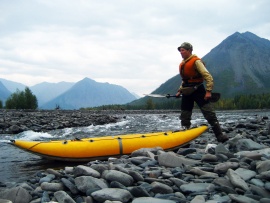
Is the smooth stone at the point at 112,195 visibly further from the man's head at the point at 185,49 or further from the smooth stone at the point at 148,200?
the man's head at the point at 185,49

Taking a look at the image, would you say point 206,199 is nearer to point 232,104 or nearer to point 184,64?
point 184,64

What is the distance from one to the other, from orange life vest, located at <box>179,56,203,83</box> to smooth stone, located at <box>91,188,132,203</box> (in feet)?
16.4

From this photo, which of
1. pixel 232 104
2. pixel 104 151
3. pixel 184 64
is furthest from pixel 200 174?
pixel 232 104

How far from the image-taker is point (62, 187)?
4184mm

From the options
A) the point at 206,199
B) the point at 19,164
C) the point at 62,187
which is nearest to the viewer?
the point at 206,199

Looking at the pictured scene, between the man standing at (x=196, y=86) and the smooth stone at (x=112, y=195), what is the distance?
15.1 feet

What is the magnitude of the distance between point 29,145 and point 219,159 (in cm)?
480

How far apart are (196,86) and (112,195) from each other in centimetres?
501

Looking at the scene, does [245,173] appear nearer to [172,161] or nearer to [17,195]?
[172,161]

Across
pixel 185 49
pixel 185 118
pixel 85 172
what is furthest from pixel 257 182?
pixel 185 49

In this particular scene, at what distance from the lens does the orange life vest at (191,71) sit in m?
7.75

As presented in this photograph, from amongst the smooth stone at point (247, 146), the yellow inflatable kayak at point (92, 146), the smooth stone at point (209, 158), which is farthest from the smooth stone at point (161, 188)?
the yellow inflatable kayak at point (92, 146)

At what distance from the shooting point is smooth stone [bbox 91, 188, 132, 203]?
11.5ft

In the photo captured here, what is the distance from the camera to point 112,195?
3.54 meters
